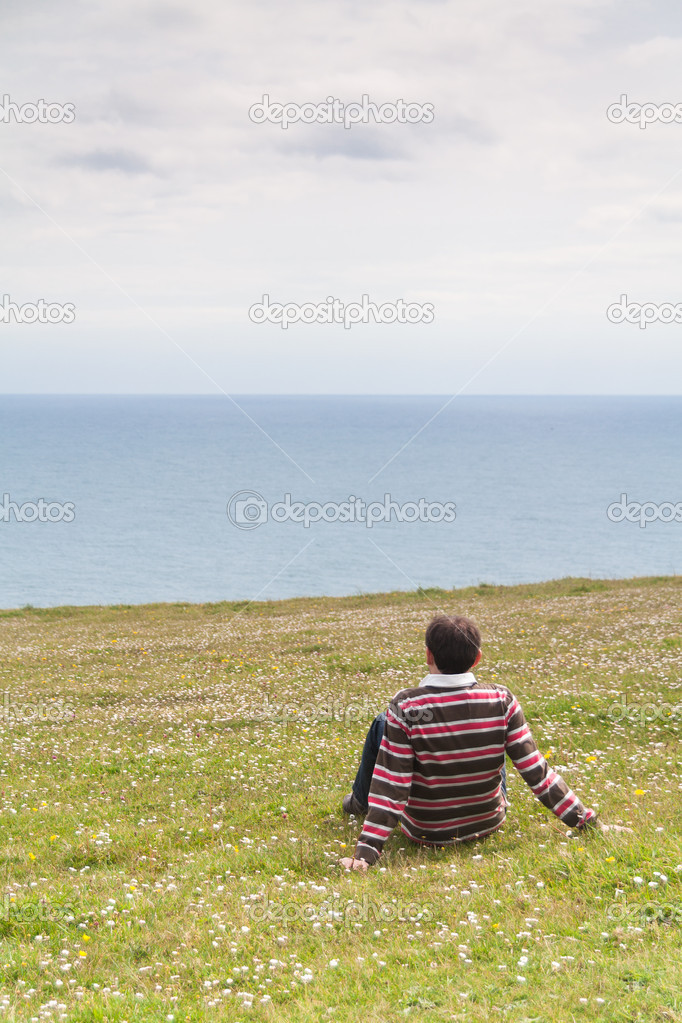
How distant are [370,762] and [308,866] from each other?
1.33 meters

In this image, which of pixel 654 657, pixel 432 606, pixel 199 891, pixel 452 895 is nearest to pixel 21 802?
pixel 199 891

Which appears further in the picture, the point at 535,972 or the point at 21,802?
the point at 21,802

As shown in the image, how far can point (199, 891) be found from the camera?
26.4ft

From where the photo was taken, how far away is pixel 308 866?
8680 millimetres

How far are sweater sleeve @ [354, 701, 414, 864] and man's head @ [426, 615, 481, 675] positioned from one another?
0.68 metres

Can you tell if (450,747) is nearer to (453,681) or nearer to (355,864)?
(453,681)

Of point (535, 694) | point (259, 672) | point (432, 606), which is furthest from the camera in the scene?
point (432, 606)

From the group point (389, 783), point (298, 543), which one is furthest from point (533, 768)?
point (298, 543)

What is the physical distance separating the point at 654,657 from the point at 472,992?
51.3 ft

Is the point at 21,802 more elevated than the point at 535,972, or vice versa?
the point at 535,972

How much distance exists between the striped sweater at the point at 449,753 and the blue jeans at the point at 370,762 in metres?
0.46

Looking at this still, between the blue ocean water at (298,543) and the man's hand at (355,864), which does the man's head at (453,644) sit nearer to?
the man's hand at (355,864)

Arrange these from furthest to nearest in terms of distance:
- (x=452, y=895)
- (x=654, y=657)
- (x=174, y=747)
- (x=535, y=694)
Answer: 1. (x=654, y=657)
2. (x=535, y=694)
3. (x=174, y=747)
4. (x=452, y=895)

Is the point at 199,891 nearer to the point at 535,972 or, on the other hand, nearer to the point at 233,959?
the point at 233,959
